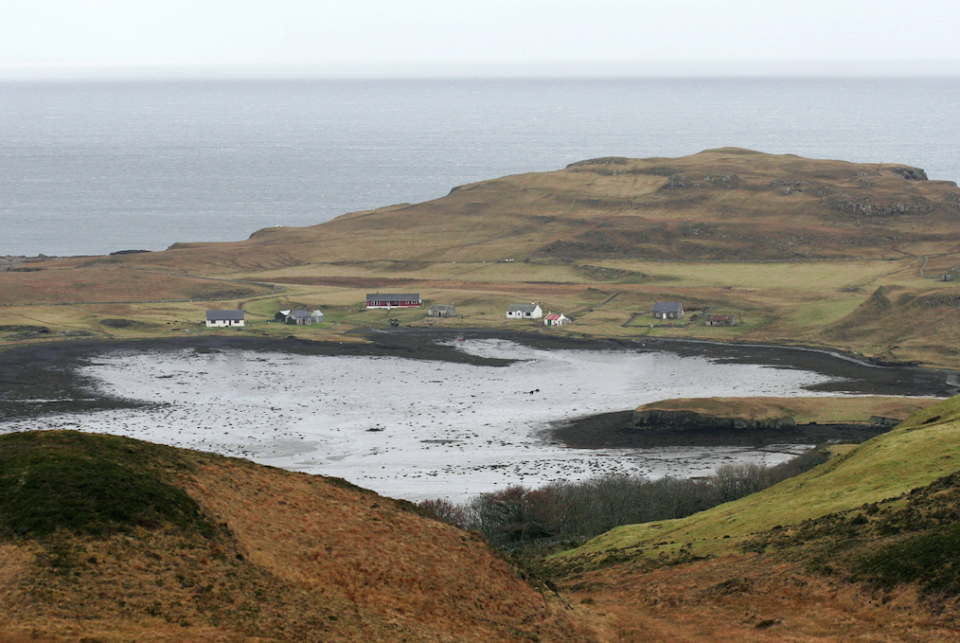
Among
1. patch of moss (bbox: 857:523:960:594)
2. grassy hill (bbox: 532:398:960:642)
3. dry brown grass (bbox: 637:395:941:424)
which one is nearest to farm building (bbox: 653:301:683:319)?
dry brown grass (bbox: 637:395:941:424)

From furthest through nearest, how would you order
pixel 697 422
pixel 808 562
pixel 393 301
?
pixel 393 301 → pixel 697 422 → pixel 808 562

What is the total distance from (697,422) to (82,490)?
59.7 metres

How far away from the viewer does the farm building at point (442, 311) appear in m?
137

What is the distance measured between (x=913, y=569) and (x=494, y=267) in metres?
144

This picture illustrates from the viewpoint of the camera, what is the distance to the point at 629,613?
33438 millimetres

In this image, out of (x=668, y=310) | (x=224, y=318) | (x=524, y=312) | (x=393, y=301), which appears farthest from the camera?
(x=393, y=301)

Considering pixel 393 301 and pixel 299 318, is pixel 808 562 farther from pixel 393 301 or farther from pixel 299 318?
pixel 393 301

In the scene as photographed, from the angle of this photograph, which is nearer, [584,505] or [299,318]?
[584,505]

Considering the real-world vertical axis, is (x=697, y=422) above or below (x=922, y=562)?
below

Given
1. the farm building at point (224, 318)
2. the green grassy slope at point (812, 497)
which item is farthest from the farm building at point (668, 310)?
the green grassy slope at point (812, 497)

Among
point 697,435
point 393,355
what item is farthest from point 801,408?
point 393,355

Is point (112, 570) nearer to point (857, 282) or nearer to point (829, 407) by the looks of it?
point (829, 407)

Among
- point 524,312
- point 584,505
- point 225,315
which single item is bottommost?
point 584,505

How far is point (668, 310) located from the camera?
439 ft
